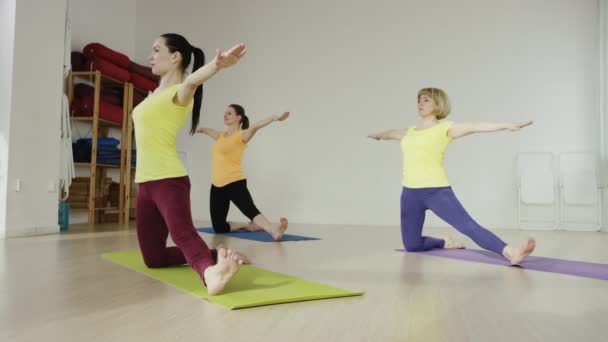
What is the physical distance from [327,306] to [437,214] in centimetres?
157

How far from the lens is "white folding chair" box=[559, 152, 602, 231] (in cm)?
488

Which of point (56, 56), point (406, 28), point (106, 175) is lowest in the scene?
point (106, 175)

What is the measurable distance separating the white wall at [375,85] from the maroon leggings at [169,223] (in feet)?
12.7

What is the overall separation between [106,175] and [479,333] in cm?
510

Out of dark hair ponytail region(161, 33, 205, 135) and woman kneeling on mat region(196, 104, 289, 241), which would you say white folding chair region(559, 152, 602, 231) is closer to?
woman kneeling on mat region(196, 104, 289, 241)

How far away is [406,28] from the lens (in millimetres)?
5688

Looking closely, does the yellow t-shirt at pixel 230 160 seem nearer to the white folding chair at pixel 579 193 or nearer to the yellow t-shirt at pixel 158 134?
the yellow t-shirt at pixel 158 134

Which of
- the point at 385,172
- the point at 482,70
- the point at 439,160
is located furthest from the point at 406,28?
the point at 439,160

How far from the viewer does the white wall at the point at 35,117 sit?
361cm

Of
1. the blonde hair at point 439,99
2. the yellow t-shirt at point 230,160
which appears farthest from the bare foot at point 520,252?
the yellow t-shirt at point 230,160

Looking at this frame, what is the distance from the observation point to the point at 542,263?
254cm

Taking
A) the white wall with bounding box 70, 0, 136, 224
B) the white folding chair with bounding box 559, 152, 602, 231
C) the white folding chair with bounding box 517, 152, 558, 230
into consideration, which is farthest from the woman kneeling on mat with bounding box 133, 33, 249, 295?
the white folding chair with bounding box 559, 152, 602, 231

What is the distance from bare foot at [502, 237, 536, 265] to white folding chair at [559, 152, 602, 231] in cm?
294

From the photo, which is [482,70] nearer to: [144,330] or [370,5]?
[370,5]
